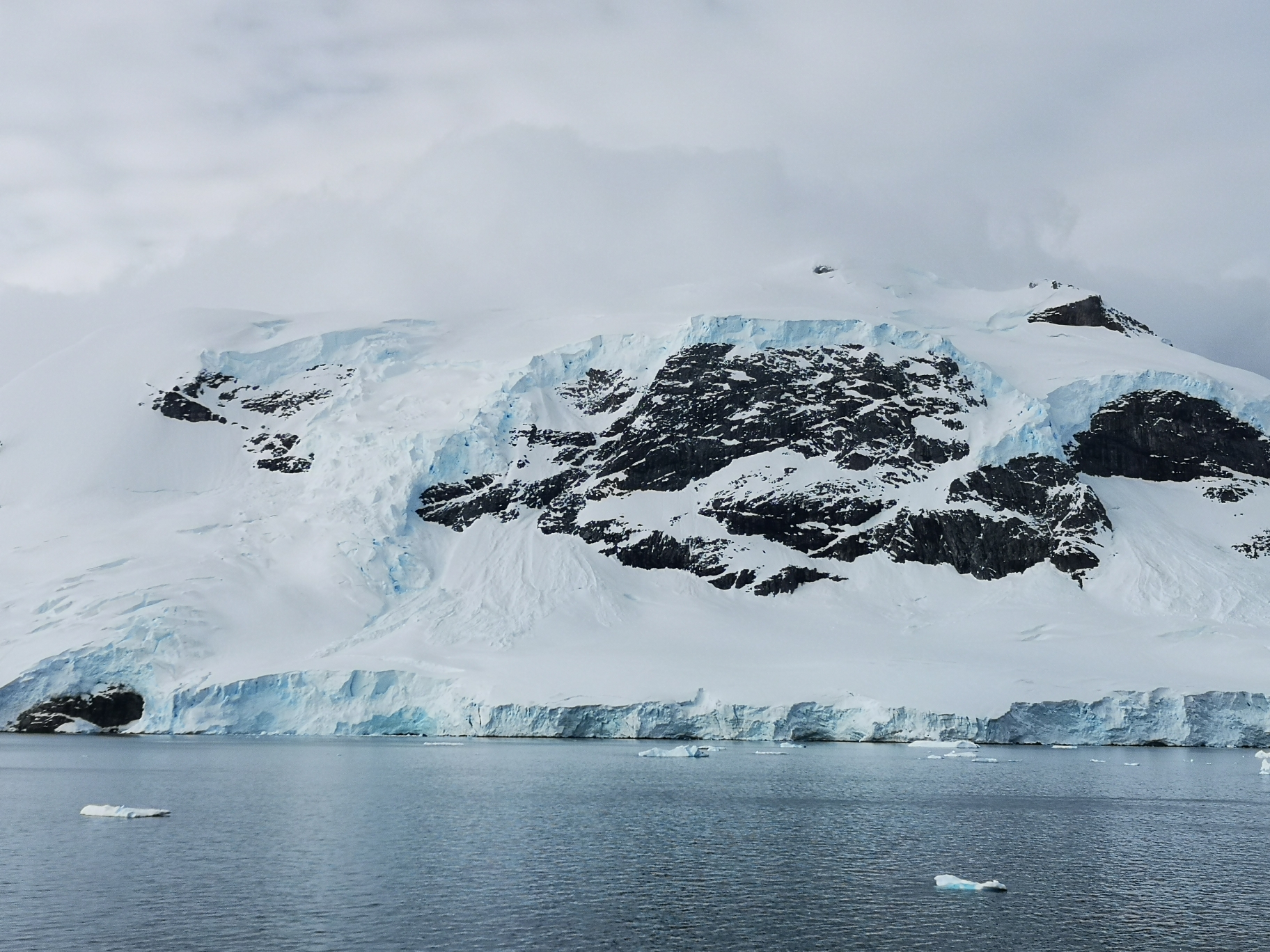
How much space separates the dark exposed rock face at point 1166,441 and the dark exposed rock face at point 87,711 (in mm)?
82876

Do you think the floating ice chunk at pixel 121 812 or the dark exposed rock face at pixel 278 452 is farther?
the dark exposed rock face at pixel 278 452

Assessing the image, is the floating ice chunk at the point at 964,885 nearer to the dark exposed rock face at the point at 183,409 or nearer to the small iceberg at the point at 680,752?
the small iceberg at the point at 680,752

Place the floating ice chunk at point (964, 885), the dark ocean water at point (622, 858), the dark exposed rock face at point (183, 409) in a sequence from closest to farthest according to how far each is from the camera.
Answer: the dark ocean water at point (622, 858) < the floating ice chunk at point (964, 885) < the dark exposed rock face at point (183, 409)

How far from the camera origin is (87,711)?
269 feet

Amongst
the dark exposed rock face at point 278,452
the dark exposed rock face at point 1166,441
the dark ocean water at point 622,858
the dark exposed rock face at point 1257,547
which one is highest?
the dark exposed rock face at point 1166,441

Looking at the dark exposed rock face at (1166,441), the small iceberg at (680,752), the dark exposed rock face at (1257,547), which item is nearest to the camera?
the small iceberg at (680,752)

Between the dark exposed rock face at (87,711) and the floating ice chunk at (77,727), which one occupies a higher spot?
the dark exposed rock face at (87,711)

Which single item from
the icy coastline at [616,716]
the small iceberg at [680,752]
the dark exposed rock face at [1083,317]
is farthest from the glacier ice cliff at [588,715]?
the dark exposed rock face at [1083,317]

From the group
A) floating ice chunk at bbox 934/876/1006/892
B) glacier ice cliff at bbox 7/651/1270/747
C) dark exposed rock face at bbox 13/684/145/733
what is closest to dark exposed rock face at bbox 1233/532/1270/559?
glacier ice cliff at bbox 7/651/1270/747

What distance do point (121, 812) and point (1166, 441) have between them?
100 meters

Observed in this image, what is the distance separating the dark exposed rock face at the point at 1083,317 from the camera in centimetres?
13588

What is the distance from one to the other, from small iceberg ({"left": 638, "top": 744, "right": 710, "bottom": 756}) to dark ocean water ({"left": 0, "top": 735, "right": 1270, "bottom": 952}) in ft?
17.4

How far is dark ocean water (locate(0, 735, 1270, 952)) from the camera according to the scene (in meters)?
25.3

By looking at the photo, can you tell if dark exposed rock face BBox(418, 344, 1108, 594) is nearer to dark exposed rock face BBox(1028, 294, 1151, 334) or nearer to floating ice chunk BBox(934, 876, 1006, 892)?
dark exposed rock face BBox(1028, 294, 1151, 334)
